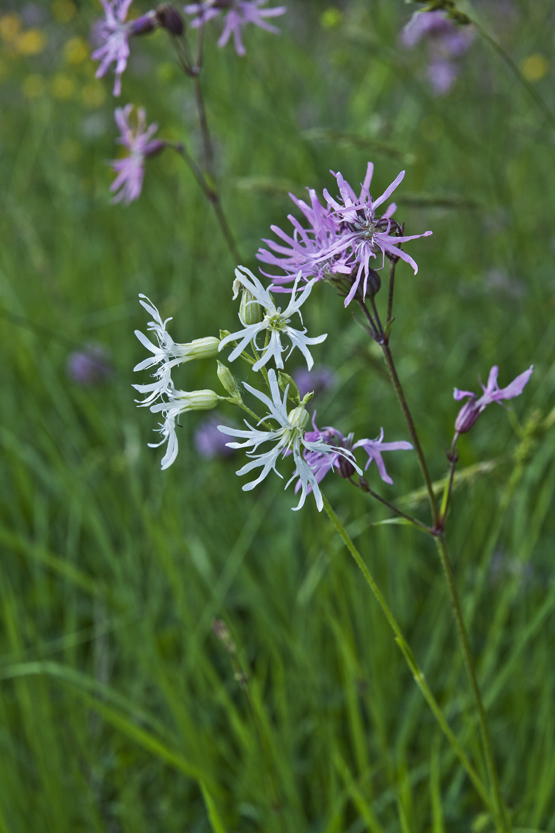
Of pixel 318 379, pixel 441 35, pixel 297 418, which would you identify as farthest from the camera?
pixel 441 35

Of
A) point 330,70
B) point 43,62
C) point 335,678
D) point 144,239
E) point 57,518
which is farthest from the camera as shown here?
point 43,62

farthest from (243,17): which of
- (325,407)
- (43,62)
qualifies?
(43,62)

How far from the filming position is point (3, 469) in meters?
2.52

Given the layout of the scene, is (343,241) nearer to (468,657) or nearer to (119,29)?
(468,657)

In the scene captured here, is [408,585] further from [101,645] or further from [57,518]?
[57,518]

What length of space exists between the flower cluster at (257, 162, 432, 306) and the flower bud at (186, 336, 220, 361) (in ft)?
0.31

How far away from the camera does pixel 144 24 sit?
1340 mm

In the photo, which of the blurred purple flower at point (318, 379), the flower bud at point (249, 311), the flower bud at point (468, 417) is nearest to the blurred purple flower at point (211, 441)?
the blurred purple flower at point (318, 379)

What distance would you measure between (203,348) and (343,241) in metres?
0.19

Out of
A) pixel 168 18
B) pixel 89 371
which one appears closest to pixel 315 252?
pixel 168 18

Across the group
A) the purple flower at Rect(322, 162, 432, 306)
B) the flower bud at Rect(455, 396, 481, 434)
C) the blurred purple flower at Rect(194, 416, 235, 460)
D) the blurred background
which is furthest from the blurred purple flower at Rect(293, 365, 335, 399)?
the purple flower at Rect(322, 162, 432, 306)

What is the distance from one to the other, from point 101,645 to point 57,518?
68 cm

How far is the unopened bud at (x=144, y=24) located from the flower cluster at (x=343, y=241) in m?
0.80

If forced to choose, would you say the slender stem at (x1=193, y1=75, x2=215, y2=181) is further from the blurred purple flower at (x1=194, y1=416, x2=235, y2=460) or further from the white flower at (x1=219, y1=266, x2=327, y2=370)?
the blurred purple flower at (x1=194, y1=416, x2=235, y2=460)
